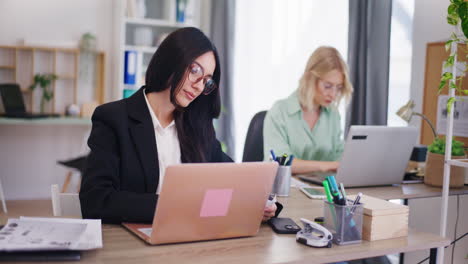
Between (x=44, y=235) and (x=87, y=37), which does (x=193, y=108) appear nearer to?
(x=44, y=235)

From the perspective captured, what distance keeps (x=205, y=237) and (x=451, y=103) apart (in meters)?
1.09

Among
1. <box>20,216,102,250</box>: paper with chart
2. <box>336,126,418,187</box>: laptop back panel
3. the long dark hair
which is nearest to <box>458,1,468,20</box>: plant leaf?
<box>336,126,418,187</box>: laptop back panel

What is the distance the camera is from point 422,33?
9.67ft

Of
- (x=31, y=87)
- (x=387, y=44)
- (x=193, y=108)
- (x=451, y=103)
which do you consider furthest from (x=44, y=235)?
(x=31, y=87)

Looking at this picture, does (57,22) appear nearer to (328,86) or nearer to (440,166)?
(328,86)

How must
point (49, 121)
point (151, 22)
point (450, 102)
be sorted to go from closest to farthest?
point (450, 102)
point (49, 121)
point (151, 22)

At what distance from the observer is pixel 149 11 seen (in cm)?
520

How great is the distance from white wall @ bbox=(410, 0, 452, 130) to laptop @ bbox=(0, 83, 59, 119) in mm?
3162

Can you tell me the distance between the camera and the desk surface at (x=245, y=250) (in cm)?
122

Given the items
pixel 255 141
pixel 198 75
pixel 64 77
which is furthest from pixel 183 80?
pixel 64 77

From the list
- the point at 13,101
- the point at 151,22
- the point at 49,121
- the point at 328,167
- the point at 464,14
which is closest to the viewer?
the point at 464,14

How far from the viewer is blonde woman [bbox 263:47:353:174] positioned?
2738mm

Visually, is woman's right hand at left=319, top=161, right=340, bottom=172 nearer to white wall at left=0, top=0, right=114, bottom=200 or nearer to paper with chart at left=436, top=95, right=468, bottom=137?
paper with chart at left=436, top=95, right=468, bottom=137

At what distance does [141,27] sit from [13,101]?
135 centimetres
